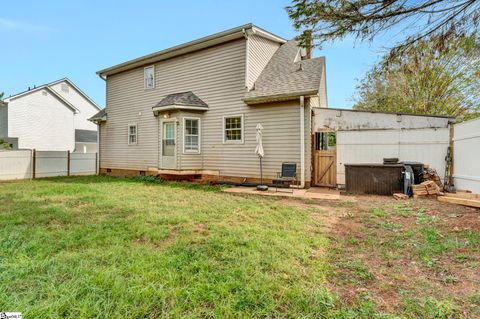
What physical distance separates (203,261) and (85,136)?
2739 centimetres

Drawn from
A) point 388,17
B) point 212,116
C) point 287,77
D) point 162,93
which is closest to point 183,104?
point 212,116

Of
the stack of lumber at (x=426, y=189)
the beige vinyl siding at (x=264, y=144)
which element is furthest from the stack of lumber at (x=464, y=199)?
the beige vinyl siding at (x=264, y=144)

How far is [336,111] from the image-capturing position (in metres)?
9.67

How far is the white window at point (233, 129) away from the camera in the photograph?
33.7 feet

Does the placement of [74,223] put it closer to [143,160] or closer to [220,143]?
[220,143]

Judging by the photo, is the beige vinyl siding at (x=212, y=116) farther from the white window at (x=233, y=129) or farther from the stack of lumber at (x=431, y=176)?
the stack of lumber at (x=431, y=176)

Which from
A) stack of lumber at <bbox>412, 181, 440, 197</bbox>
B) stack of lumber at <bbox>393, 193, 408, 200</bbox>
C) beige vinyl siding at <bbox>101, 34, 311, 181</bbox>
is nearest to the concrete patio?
beige vinyl siding at <bbox>101, 34, 311, 181</bbox>

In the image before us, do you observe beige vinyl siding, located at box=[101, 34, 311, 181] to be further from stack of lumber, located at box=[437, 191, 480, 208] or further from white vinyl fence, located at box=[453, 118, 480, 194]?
white vinyl fence, located at box=[453, 118, 480, 194]

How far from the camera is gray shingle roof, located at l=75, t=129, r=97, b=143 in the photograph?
2456cm

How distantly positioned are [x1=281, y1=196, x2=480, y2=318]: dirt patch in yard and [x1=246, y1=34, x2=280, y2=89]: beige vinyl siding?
651 centimetres

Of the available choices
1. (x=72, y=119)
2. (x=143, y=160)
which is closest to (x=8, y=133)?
(x=72, y=119)

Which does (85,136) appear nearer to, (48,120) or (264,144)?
(48,120)

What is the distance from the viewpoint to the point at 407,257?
3.36m

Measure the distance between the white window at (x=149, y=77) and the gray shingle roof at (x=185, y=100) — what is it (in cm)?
205
